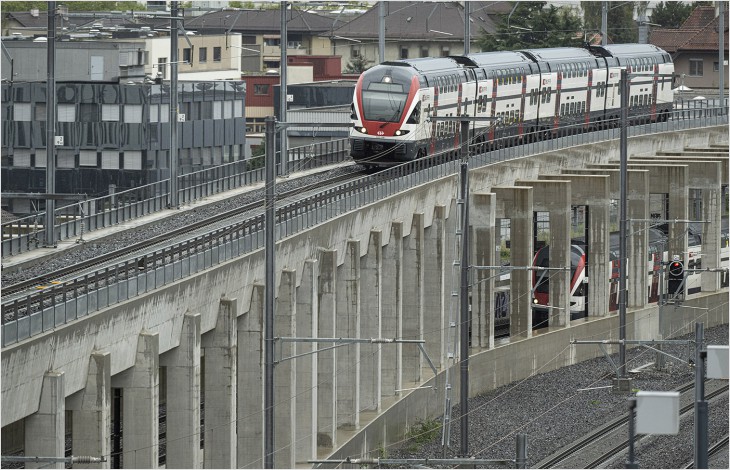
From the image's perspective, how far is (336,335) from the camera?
162 ft

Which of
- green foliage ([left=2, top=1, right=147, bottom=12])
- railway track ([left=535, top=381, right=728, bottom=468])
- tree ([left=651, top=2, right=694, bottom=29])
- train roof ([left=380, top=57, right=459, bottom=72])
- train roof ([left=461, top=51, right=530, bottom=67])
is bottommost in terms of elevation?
railway track ([left=535, top=381, right=728, bottom=468])

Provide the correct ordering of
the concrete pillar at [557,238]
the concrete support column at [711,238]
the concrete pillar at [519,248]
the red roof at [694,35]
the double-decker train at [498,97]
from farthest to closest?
the red roof at [694,35]
the concrete support column at [711,238]
the concrete pillar at [557,238]
the concrete pillar at [519,248]
the double-decker train at [498,97]

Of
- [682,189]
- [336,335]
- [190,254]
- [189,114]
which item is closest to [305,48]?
[189,114]

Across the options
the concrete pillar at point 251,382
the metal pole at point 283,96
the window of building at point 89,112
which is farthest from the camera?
the window of building at point 89,112

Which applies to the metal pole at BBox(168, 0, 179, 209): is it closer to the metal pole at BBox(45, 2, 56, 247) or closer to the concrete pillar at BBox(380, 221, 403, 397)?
the concrete pillar at BBox(380, 221, 403, 397)

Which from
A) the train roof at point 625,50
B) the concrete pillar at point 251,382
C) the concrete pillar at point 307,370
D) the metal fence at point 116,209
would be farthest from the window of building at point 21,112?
the concrete pillar at point 251,382

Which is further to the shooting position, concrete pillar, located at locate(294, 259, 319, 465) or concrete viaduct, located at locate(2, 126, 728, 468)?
concrete pillar, located at locate(294, 259, 319, 465)

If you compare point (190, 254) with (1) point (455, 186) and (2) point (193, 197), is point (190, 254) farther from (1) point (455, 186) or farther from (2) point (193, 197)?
(1) point (455, 186)

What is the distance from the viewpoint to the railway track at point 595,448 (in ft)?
151

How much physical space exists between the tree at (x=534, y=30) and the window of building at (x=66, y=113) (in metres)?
53.7

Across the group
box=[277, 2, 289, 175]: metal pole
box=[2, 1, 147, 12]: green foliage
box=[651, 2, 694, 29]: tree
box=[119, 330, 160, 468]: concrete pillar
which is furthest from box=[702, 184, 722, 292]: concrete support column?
box=[2, 1, 147, 12]: green foliage

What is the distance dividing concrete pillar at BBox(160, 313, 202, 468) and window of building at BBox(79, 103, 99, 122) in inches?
1813

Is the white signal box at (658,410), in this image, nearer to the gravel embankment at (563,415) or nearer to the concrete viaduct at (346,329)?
the concrete viaduct at (346,329)

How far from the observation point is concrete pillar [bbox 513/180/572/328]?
66.1 m
